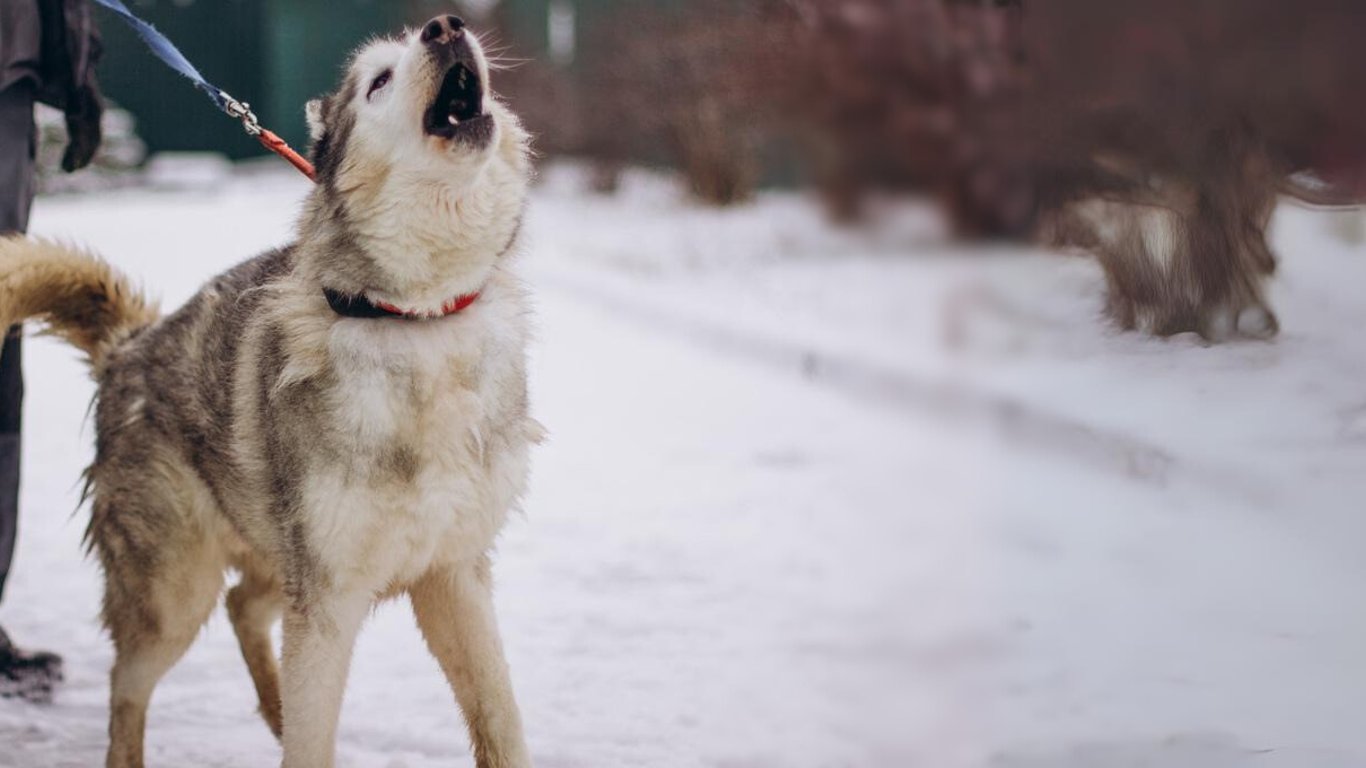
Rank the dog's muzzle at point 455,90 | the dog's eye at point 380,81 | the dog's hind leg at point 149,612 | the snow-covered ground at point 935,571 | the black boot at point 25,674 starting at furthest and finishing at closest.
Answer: the black boot at point 25,674 → the dog's hind leg at point 149,612 → the dog's eye at point 380,81 → the dog's muzzle at point 455,90 → the snow-covered ground at point 935,571

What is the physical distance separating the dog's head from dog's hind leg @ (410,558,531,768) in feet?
2.20

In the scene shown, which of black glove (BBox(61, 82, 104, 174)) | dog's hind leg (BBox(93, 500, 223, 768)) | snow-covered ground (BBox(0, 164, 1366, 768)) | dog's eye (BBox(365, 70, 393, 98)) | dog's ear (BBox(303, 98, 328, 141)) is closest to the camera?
snow-covered ground (BBox(0, 164, 1366, 768))

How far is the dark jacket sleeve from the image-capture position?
3586 millimetres

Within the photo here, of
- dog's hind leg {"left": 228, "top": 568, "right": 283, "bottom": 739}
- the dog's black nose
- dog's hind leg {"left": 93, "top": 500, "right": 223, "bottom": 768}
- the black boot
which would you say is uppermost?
A: the dog's black nose

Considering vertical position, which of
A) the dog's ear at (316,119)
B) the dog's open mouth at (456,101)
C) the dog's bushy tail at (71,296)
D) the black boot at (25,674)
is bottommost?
the black boot at (25,674)

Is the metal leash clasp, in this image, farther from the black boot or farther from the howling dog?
the black boot

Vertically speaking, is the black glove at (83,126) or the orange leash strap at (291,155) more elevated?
the orange leash strap at (291,155)

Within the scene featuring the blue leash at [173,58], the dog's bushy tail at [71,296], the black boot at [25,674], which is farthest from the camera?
the black boot at [25,674]

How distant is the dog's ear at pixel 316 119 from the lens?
2.80 m

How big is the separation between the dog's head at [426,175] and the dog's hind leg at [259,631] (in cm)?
111

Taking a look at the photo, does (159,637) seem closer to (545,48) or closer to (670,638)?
(670,638)

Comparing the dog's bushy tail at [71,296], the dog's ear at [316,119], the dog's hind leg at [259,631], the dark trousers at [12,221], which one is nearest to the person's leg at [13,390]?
the dark trousers at [12,221]

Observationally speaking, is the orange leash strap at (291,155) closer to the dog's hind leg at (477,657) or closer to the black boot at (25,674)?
the dog's hind leg at (477,657)

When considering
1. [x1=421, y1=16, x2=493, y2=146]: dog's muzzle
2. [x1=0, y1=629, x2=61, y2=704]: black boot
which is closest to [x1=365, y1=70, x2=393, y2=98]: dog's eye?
[x1=421, y1=16, x2=493, y2=146]: dog's muzzle
